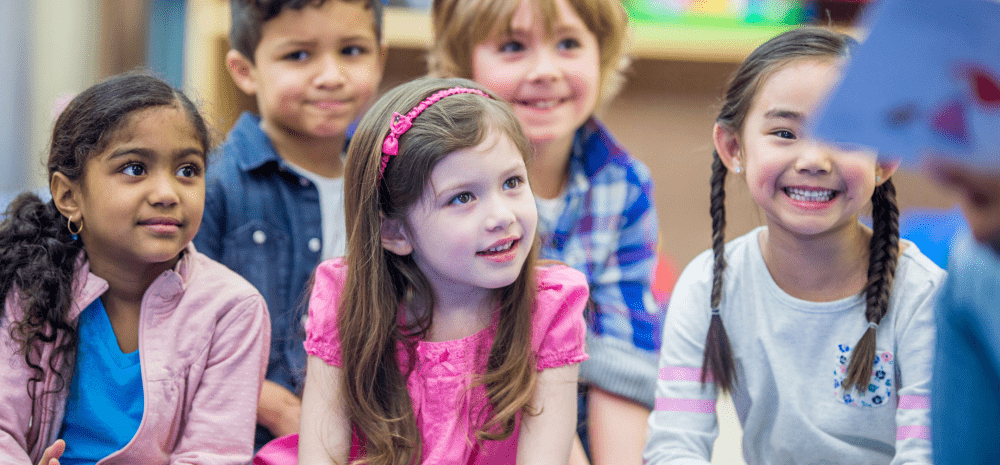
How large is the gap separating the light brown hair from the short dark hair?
0.11 meters

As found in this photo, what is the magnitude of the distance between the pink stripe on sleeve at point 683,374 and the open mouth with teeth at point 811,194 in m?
0.25

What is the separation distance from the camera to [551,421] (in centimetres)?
96

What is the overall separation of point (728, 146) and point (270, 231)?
72 centimetres

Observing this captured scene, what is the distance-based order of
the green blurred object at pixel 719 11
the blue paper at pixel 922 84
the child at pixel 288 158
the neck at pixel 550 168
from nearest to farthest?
1. the blue paper at pixel 922 84
2. the child at pixel 288 158
3. the neck at pixel 550 168
4. the green blurred object at pixel 719 11

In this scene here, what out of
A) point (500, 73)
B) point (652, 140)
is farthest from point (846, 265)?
point (652, 140)

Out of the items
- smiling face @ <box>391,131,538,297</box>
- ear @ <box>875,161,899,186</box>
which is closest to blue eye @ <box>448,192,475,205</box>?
smiling face @ <box>391,131,538,297</box>

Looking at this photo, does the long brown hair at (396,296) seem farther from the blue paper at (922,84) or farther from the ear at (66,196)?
the blue paper at (922,84)

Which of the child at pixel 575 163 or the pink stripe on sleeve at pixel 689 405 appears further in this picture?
the child at pixel 575 163

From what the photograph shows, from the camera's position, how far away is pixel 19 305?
95 centimetres

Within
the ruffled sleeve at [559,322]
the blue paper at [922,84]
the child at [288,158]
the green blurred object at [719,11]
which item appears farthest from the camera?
the green blurred object at [719,11]

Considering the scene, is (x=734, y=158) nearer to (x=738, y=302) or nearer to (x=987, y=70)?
(x=738, y=302)

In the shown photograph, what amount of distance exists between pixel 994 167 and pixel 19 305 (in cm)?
99

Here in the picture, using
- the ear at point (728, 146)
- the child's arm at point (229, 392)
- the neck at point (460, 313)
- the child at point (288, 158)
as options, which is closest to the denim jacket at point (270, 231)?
the child at point (288, 158)

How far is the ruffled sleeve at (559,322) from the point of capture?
987 mm
